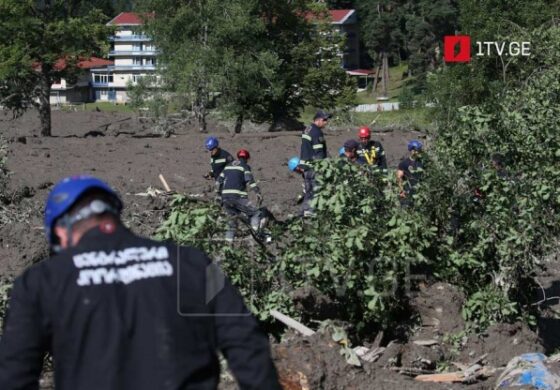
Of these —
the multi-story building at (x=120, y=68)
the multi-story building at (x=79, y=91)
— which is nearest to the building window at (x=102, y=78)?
the multi-story building at (x=120, y=68)

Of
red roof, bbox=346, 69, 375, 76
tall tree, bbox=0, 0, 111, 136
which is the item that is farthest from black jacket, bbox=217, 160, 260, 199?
red roof, bbox=346, 69, 375, 76

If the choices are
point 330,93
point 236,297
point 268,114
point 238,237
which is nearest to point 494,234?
point 238,237

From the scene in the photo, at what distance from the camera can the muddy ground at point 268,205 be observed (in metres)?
7.94

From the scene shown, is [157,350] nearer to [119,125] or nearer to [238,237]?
[238,237]

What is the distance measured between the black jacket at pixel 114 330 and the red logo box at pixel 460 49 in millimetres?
27180

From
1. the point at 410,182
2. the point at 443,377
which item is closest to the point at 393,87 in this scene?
the point at 410,182

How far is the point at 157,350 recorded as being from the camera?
3312 mm

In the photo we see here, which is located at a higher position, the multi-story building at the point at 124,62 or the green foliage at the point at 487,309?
the multi-story building at the point at 124,62

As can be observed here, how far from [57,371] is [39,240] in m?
11.8

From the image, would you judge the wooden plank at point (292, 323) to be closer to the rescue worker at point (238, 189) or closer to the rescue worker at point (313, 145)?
the rescue worker at point (238, 189)

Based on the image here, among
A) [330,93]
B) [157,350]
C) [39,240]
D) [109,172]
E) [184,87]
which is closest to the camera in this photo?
[157,350]

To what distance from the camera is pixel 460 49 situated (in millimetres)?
30656

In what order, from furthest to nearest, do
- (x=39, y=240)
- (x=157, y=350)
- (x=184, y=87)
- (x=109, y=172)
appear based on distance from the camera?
(x=184, y=87)
(x=109, y=172)
(x=39, y=240)
(x=157, y=350)

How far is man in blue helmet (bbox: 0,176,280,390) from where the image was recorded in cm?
329
